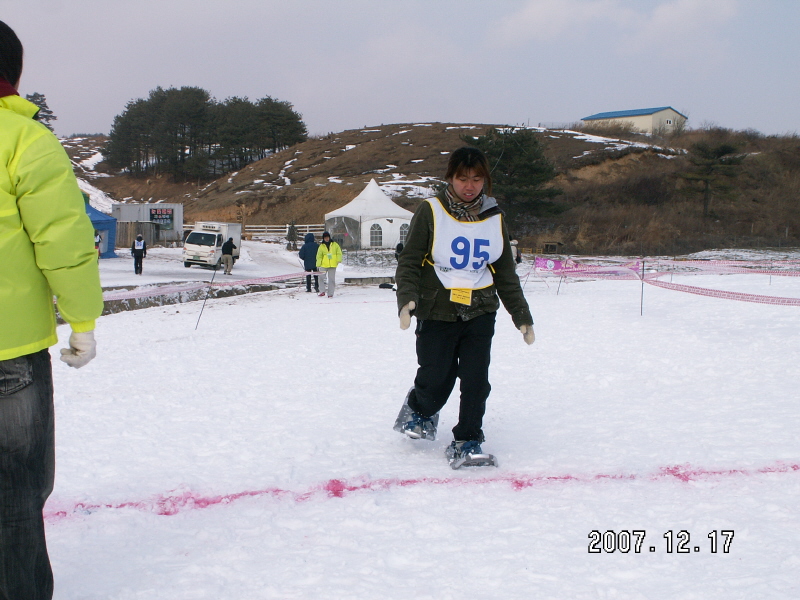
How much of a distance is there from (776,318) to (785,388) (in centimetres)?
457

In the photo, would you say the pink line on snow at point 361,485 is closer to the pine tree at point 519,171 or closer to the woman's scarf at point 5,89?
the woman's scarf at point 5,89

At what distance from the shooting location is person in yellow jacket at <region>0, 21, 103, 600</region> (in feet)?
5.91

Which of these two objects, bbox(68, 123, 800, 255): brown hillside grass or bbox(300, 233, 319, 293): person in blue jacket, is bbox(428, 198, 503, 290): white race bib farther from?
bbox(68, 123, 800, 255): brown hillside grass

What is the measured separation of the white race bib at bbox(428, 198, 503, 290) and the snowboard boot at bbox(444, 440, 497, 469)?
0.88m

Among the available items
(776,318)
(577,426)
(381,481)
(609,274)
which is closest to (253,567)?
(381,481)

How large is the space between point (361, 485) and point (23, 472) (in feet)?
5.65

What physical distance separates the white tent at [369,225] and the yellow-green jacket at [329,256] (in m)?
22.2

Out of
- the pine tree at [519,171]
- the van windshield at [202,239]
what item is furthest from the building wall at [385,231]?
the van windshield at [202,239]

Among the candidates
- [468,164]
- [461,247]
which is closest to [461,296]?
[461,247]

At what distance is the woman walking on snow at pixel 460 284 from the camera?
3500 millimetres

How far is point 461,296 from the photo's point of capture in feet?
11.4

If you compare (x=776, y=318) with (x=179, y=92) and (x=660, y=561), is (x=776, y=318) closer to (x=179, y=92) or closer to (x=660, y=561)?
(x=660, y=561)

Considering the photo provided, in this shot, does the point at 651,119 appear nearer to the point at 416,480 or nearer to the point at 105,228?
the point at 105,228

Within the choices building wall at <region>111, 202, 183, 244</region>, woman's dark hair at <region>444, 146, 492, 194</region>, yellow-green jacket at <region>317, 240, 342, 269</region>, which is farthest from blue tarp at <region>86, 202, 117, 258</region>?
woman's dark hair at <region>444, 146, 492, 194</region>
